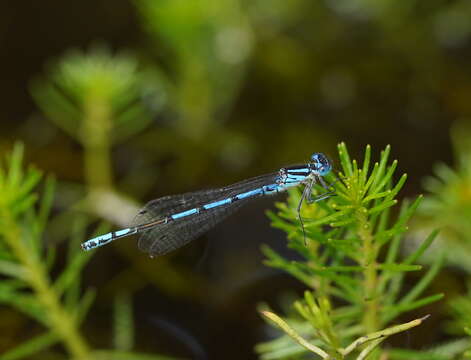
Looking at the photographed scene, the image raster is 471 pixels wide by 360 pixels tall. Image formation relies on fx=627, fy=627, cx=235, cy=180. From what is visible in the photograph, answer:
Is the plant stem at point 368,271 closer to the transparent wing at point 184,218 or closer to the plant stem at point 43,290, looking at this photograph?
the transparent wing at point 184,218

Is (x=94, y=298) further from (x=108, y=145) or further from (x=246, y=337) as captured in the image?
(x=108, y=145)

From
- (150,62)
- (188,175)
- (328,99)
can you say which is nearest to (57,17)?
(150,62)

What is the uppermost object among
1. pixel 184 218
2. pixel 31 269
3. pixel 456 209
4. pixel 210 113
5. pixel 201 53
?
pixel 201 53

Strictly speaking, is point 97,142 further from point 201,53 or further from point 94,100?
point 201,53

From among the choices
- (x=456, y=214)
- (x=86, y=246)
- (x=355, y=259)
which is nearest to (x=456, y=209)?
(x=456, y=214)

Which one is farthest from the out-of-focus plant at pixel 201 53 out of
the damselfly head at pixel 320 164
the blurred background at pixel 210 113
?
the damselfly head at pixel 320 164

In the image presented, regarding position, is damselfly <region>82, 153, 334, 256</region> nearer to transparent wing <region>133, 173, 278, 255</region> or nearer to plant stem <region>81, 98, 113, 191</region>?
transparent wing <region>133, 173, 278, 255</region>
